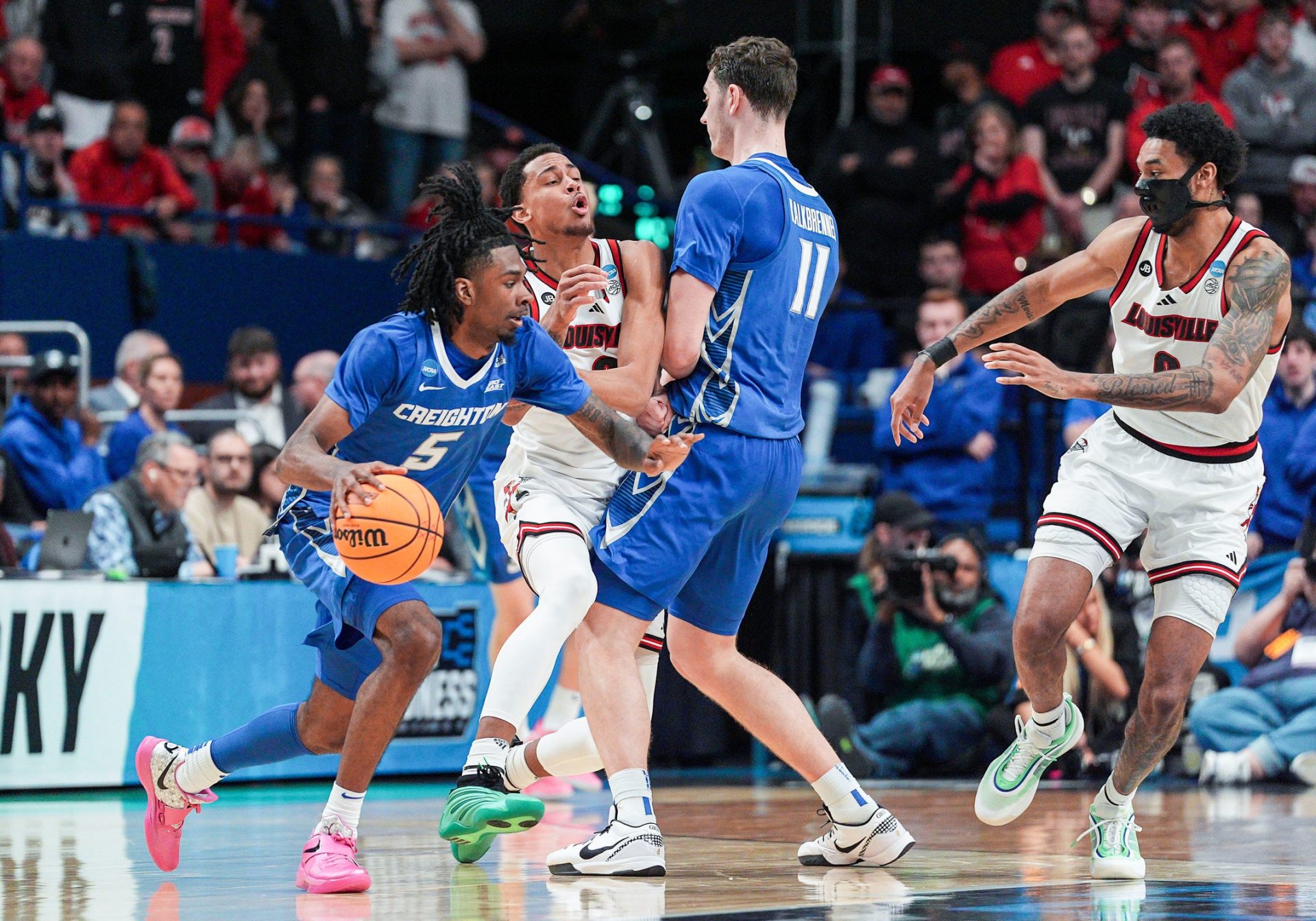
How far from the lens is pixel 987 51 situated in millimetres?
17656

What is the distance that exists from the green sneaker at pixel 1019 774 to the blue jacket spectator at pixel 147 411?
6774mm

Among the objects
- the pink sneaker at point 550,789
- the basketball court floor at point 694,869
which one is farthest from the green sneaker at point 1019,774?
the pink sneaker at point 550,789

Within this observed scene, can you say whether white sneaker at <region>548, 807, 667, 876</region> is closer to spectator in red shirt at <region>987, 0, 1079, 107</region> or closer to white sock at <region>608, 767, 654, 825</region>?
white sock at <region>608, 767, 654, 825</region>

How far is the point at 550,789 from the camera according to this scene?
31.5 feet

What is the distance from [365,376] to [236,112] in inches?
410

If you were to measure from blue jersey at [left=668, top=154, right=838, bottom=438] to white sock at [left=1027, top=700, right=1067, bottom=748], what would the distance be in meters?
1.36

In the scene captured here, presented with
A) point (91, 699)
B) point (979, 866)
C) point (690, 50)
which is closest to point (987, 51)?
point (690, 50)

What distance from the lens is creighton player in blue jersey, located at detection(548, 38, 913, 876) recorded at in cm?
588

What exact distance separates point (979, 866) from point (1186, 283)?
2.15m

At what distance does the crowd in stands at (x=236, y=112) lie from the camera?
1388 centimetres

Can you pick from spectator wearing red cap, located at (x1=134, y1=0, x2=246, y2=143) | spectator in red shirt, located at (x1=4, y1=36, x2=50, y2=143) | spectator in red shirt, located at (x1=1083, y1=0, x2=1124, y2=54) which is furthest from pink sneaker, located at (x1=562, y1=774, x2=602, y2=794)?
spectator in red shirt, located at (x1=1083, y1=0, x2=1124, y2=54)

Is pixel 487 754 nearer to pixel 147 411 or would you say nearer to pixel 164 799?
pixel 164 799

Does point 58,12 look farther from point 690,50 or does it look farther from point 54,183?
point 690,50

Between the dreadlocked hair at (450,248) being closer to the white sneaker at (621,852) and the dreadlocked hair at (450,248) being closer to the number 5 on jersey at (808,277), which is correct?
the number 5 on jersey at (808,277)
